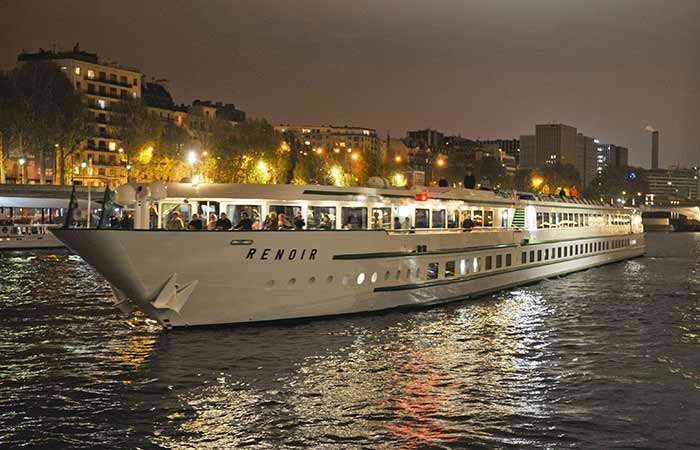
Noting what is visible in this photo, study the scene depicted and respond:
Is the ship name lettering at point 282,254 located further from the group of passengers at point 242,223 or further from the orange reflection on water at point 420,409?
the orange reflection on water at point 420,409

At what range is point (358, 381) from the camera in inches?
736

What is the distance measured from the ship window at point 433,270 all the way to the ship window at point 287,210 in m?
6.09

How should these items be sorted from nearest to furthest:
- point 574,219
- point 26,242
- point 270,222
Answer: point 270,222, point 574,219, point 26,242

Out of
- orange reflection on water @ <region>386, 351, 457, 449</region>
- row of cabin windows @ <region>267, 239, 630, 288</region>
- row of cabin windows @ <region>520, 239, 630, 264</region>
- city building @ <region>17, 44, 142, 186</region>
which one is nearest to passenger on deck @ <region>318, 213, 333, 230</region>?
row of cabin windows @ <region>267, 239, 630, 288</region>

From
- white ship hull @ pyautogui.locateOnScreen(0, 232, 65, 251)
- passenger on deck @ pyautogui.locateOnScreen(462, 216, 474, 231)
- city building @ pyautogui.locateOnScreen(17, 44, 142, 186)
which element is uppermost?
city building @ pyautogui.locateOnScreen(17, 44, 142, 186)

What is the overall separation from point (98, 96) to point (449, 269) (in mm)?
108723

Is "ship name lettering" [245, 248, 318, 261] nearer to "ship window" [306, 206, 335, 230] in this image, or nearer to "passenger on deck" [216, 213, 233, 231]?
"passenger on deck" [216, 213, 233, 231]

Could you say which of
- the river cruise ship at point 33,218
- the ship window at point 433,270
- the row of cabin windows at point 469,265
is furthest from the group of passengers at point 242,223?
the river cruise ship at point 33,218

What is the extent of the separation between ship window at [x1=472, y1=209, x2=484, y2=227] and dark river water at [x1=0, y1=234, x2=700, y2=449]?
6.05 meters

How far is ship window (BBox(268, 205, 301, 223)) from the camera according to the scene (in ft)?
A: 83.6

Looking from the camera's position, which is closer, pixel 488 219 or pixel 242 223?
pixel 242 223

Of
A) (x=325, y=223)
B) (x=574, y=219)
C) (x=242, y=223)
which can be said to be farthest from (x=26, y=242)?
(x=242, y=223)

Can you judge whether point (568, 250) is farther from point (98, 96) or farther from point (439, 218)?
point (98, 96)

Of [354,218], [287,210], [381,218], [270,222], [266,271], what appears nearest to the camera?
[266,271]
